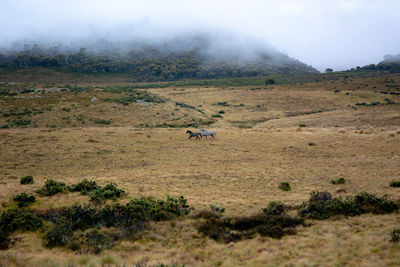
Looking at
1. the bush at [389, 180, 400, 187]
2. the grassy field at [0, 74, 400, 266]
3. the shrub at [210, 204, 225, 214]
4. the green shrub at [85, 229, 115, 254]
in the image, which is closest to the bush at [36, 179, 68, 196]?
the grassy field at [0, 74, 400, 266]

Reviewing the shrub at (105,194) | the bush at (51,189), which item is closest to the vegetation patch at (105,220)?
the shrub at (105,194)

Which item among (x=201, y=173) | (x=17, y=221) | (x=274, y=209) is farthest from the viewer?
(x=201, y=173)

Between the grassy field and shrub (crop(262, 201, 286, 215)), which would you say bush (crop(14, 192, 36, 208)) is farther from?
shrub (crop(262, 201, 286, 215))

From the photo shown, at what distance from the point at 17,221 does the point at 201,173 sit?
1069 centimetres

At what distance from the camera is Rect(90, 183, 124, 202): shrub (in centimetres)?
1198

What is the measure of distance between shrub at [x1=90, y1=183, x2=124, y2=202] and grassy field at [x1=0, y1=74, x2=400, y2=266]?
0.59 meters

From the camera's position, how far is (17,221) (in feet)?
31.5

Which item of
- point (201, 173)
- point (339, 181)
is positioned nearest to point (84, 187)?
point (201, 173)

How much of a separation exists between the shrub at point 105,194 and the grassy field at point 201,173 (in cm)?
59

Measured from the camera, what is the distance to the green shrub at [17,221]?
9.41 m

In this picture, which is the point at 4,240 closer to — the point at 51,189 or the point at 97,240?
the point at 97,240

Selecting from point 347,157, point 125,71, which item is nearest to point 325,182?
point 347,157

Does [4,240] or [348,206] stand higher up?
[348,206]

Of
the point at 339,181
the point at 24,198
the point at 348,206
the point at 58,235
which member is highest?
the point at 348,206
